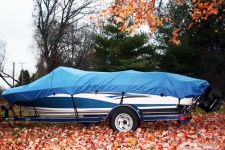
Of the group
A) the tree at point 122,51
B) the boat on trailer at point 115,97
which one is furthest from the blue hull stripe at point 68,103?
the tree at point 122,51

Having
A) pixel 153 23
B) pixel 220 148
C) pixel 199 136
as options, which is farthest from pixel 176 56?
pixel 220 148

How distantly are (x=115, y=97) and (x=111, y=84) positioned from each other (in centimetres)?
42

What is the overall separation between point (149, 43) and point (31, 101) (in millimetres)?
26120

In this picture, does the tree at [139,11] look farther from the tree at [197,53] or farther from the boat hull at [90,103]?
the tree at [197,53]

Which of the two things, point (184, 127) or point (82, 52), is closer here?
point (184, 127)

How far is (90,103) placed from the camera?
1075 cm

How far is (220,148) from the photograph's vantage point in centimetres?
706

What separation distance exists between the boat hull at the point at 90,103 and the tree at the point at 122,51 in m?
20.9

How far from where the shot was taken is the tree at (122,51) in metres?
32.7

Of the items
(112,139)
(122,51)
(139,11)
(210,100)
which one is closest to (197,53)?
(122,51)

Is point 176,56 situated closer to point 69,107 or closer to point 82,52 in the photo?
point 82,52

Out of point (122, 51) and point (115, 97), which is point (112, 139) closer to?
point (115, 97)

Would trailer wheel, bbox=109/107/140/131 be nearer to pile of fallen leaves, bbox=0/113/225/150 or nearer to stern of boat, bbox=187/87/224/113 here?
pile of fallen leaves, bbox=0/113/225/150

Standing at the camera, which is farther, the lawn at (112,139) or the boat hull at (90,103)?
the boat hull at (90,103)
